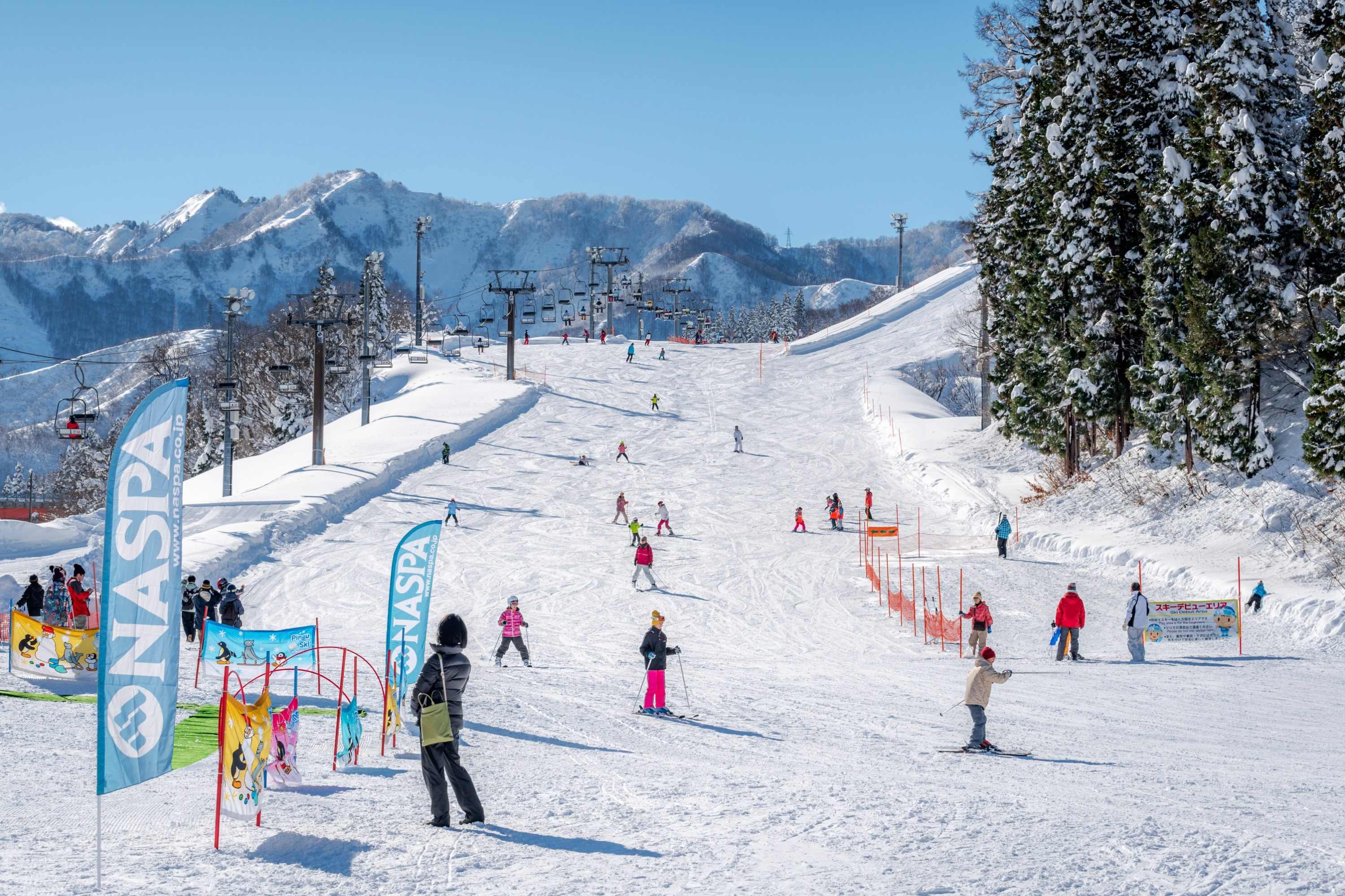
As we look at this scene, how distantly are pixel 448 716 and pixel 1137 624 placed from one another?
13577 mm

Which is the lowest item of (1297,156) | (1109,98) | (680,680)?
(680,680)

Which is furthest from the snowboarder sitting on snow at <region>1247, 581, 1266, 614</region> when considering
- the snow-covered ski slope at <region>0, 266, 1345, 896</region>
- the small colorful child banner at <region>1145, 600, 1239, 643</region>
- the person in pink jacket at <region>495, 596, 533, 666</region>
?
the person in pink jacket at <region>495, 596, 533, 666</region>

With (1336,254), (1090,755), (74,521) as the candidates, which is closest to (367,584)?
(74,521)

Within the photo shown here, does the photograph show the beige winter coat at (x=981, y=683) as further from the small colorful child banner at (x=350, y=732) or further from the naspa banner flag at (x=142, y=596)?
the naspa banner flag at (x=142, y=596)

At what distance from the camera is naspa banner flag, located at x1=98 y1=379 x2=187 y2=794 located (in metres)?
6.25

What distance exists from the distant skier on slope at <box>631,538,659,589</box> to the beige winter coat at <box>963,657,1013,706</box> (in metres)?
14.0

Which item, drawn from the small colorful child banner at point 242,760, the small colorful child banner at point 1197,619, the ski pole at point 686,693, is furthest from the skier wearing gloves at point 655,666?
the small colorful child banner at point 1197,619

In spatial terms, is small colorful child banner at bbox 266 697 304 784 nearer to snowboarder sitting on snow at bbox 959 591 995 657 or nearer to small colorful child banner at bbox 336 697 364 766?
small colorful child banner at bbox 336 697 364 766

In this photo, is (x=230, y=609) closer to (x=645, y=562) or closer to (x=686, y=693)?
(x=686, y=693)

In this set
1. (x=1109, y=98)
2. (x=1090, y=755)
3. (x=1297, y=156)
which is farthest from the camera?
(x=1109, y=98)

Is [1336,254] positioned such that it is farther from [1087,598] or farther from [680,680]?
[680,680]

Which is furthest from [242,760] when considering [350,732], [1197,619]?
[1197,619]

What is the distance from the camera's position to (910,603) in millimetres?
22609

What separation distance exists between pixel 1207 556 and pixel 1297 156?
9485 mm
